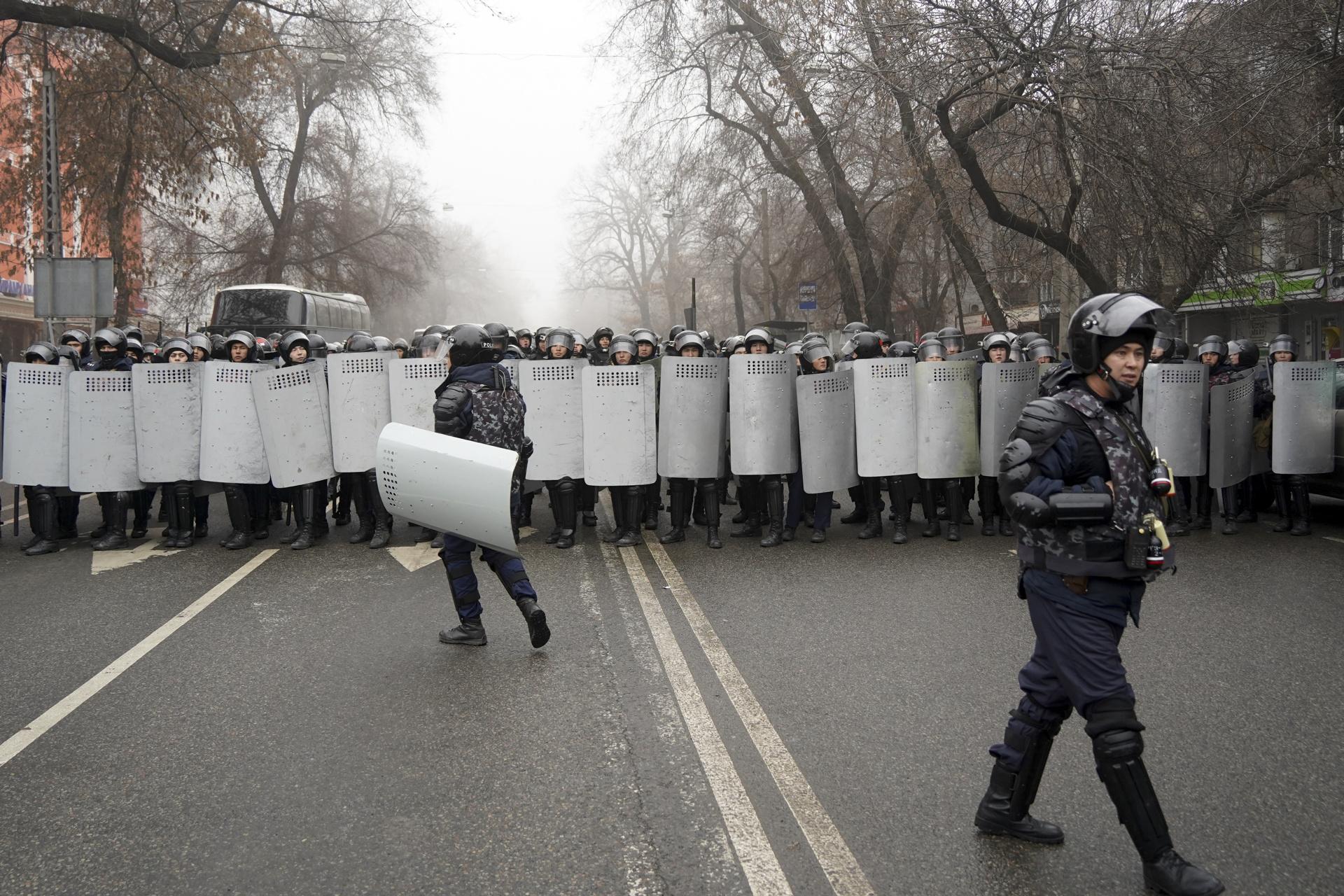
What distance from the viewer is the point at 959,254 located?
17844 mm

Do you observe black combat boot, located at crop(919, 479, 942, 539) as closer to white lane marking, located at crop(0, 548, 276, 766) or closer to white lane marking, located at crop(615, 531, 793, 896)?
white lane marking, located at crop(615, 531, 793, 896)

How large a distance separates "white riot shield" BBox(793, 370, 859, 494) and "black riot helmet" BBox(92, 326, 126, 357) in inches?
243

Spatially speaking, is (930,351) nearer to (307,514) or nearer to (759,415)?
(759,415)

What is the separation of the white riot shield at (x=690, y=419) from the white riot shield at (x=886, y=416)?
1.25m

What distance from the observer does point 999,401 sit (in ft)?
31.9

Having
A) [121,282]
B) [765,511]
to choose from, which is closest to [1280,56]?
[765,511]

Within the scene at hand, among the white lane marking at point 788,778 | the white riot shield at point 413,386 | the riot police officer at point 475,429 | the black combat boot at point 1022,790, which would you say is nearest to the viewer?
the white lane marking at point 788,778

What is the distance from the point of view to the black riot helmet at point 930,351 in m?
10.2

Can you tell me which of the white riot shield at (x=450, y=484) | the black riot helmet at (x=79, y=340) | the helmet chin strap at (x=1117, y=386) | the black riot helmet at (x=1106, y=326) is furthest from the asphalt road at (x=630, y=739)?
the black riot helmet at (x=79, y=340)

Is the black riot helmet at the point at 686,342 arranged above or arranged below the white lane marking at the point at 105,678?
above

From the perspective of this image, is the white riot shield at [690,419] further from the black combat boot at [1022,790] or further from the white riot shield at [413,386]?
the black combat boot at [1022,790]

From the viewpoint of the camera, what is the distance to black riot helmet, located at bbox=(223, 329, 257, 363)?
9.95 meters

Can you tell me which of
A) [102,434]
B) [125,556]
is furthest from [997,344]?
[102,434]

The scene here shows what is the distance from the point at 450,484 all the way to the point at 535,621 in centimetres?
84
